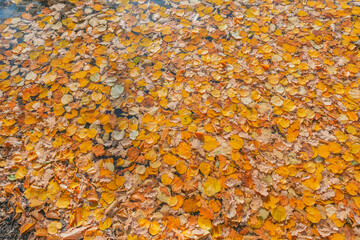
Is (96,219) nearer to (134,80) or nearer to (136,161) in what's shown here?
(136,161)

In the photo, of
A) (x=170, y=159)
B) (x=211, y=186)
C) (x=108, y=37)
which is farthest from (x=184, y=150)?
(x=108, y=37)

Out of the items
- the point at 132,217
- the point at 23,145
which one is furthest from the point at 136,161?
the point at 23,145

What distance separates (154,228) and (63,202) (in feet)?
2.84

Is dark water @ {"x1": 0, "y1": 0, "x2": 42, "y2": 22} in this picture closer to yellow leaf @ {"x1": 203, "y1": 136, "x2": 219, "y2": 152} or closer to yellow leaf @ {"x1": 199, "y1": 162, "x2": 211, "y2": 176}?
yellow leaf @ {"x1": 203, "y1": 136, "x2": 219, "y2": 152}

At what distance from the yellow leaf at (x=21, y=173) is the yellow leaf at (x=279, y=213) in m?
2.36

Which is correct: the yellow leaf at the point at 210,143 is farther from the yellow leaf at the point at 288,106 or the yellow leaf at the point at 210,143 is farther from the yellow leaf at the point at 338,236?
the yellow leaf at the point at 338,236

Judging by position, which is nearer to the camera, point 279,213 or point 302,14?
point 279,213

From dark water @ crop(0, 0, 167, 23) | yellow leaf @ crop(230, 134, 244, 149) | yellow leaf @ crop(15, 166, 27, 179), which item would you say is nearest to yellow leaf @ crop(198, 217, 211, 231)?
yellow leaf @ crop(230, 134, 244, 149)

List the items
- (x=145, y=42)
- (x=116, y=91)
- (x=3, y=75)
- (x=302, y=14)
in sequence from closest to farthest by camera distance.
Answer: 1. (x=116, y=91)
2. (x=3, y=75)
3. (x=145, y=42)
4. (x=302, y=14)

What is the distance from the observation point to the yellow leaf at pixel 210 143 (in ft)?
7.08

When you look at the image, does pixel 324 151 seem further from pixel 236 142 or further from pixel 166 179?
pixel 166 179

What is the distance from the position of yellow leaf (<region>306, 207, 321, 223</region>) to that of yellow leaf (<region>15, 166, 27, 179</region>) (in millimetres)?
2667

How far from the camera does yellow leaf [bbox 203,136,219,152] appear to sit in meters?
2.16

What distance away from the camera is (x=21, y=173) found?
2.05 meters
